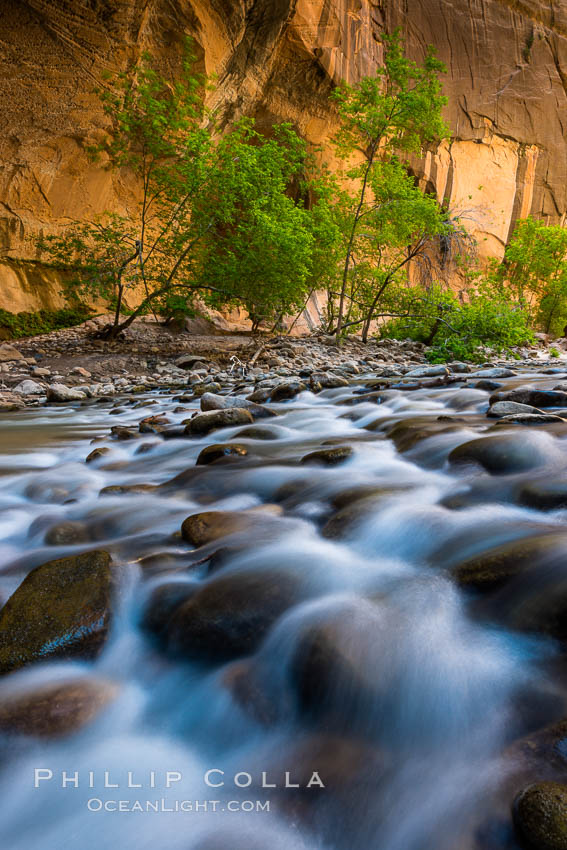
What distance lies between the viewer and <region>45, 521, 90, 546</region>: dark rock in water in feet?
5.84

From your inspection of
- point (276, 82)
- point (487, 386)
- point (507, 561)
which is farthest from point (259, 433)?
point (276, 82)

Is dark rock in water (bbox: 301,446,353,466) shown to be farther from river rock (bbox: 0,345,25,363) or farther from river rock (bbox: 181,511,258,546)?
river rock (bbox: 0,345,25,363)

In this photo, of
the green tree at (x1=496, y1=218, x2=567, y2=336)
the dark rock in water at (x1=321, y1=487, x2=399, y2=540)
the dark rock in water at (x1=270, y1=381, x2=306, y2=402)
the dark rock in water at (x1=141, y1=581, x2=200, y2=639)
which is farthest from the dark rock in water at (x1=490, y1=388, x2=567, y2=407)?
the green tree at (x1=496, y1=218, x2=567, y2=336)

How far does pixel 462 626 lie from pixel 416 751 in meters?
0.31

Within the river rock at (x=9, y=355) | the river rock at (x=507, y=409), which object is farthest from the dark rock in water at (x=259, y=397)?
the river rock at (x=9, y=355)

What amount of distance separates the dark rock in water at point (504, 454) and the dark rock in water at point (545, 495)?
220mm

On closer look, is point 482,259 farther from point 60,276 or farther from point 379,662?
point 379,662

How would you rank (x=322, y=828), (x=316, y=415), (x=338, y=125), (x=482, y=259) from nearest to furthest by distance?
(x=322, y=828)
(x=316, y=415)
(x=338, y=125)
(x=482, y=259)

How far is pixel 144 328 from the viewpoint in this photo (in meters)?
11.6

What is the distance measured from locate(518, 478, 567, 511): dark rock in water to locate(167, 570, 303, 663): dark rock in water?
0.85 metres

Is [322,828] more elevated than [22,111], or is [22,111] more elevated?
[22,111]

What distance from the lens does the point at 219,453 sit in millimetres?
Answer: 2666

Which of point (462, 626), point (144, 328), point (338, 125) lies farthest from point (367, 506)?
point (338, 125)

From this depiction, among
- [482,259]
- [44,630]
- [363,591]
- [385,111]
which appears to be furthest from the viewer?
[482,259]
